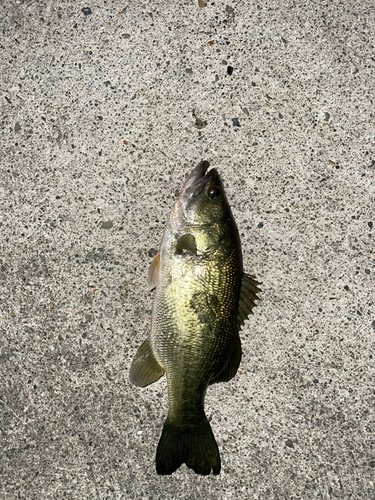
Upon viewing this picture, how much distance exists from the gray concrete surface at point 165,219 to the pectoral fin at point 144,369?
0.20 meters

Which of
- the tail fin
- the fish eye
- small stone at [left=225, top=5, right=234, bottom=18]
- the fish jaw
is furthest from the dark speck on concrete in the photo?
small stone at [left=225, top=5, right=234, bottom=18]

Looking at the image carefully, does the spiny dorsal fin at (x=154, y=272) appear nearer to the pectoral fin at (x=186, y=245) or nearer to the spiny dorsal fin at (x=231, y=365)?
the pectoral fin at (x=186, y=245)

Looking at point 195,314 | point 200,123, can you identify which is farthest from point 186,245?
point 200,123

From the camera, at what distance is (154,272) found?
2.25 metres

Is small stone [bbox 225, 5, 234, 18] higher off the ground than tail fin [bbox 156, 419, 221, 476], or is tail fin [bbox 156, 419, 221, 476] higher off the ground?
small stone [bbox 225, 5, 234, 18]

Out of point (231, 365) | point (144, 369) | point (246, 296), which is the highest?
point (246, 296)

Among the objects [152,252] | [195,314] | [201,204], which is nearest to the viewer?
[195,314]

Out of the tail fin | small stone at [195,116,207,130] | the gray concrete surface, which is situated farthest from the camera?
small stone at [195,116,207,130]

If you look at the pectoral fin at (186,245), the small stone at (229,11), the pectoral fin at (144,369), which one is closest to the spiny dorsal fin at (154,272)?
the pectoral fin at (186,245)

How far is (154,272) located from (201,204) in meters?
0.45

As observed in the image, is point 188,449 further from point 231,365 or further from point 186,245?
point 186,245

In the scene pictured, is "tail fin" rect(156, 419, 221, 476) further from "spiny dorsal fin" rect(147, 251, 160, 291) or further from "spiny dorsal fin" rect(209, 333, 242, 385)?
"spiny dorsal fin" rect(147, 251, 160, 291)

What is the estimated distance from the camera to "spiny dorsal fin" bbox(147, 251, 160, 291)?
2.24 m

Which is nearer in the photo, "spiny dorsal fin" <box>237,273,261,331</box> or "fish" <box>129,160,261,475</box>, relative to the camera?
"fish" <box>129,160,261,475</box>
